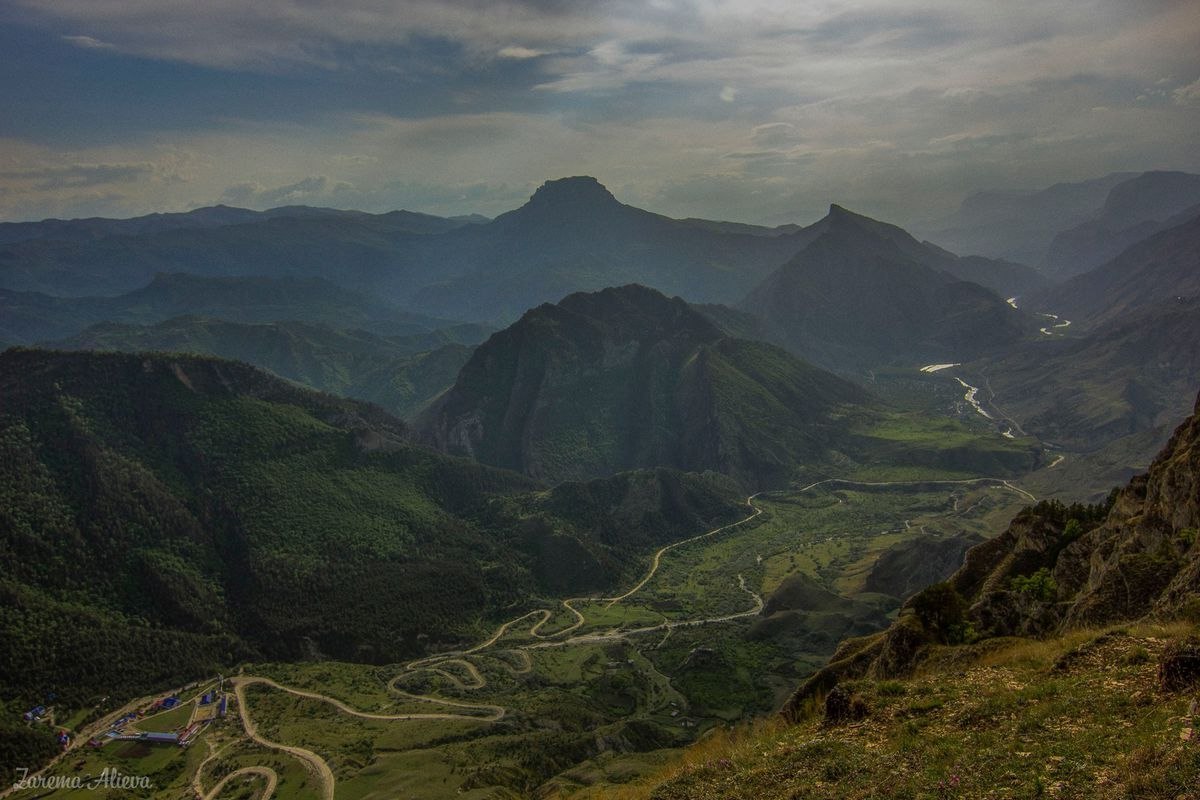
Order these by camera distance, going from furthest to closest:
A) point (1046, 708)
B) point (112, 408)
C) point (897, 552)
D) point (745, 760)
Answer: point (112, 408) < point (897, 552) < point (745, 760) < point (1046, 708)

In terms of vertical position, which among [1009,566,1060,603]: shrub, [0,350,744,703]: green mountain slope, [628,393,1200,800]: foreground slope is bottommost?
[0,350,744,703]: green mountain slope

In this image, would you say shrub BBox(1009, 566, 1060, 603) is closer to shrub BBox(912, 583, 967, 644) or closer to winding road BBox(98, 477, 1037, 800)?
shrub BBox(912, 583, 967, 644)

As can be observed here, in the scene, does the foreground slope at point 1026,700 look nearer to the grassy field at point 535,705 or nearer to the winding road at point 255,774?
the grassy field at point 535,705

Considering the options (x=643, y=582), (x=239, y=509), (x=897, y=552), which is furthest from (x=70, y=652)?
(x=897, y=552)

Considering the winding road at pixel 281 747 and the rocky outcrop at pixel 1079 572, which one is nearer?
the rocky outcrop at pixel 1079 572

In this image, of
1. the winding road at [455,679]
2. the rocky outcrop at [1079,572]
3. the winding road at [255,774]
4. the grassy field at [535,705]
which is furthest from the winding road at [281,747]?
the rocky outcrop at [1079,572]

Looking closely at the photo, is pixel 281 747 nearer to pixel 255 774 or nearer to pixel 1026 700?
pixel 255 774

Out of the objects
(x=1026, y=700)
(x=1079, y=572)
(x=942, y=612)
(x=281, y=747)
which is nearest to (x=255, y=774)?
(x=281, y=747)

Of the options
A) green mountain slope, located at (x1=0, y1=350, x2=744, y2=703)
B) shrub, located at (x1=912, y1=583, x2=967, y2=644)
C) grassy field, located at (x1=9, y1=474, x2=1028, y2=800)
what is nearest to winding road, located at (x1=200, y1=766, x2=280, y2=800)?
grassy field, located at (x1=9, y1=474, x2=1028, y2=800)

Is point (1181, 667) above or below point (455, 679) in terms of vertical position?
above

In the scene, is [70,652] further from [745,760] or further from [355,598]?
[745,760]

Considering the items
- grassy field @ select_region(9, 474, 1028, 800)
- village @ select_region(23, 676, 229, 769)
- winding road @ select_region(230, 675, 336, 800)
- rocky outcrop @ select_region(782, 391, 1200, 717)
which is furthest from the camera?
village @ select_region(23, 676, 229, 769)
